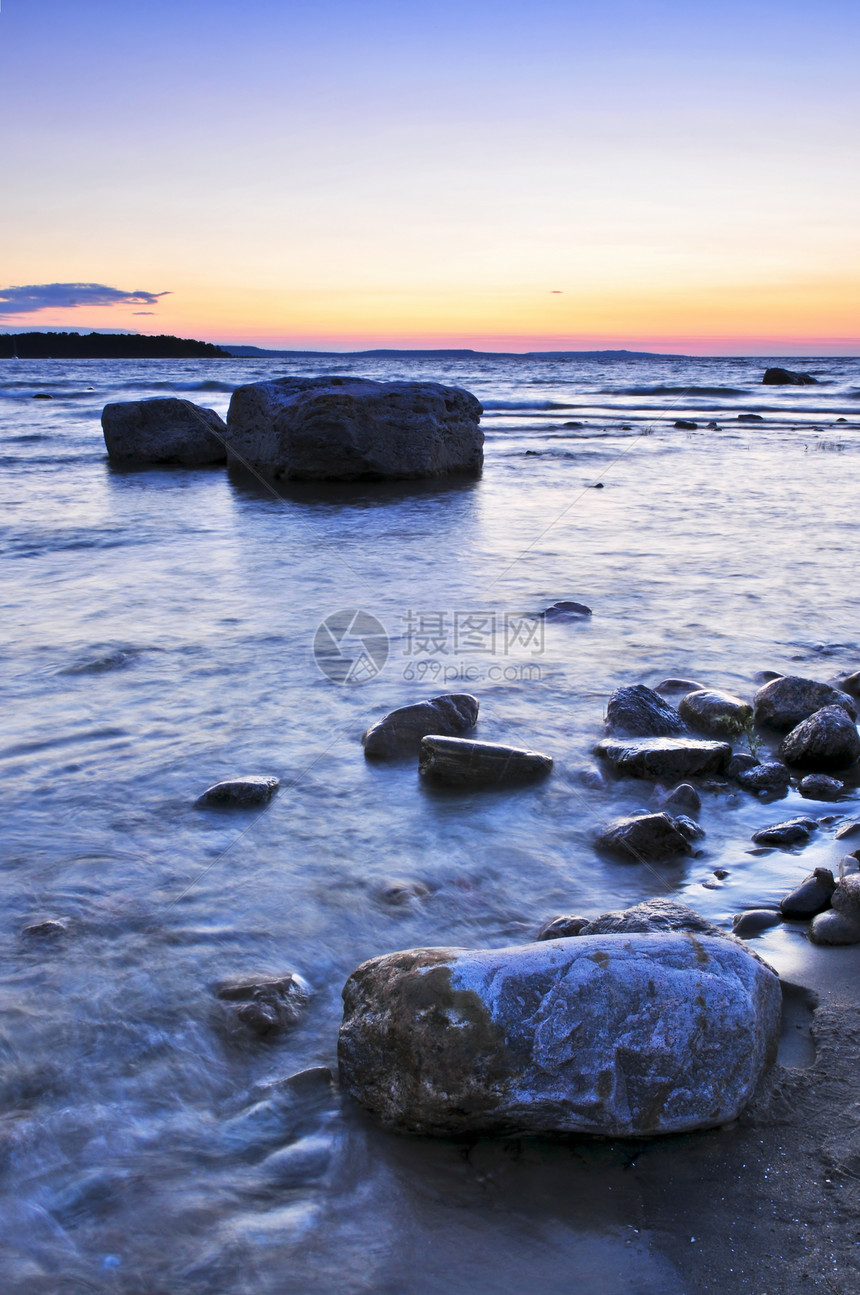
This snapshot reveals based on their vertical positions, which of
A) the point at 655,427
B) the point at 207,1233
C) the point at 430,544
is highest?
the point at 655,427

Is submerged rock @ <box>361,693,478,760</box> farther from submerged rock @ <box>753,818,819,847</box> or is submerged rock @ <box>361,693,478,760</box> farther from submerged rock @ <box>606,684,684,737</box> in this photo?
submerged rock @ <box>753,818,819,847</box>

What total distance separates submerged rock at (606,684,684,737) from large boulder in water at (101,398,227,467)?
9041 millimetres

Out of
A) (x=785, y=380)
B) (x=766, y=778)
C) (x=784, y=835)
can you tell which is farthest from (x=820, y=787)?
(x=785, y=380)

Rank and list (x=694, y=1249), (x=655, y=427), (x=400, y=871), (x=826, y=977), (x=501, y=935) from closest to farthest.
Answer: (x=694, y=1249), (x=826, y=977), (x=501, y=935), (x=400, y=871), (x=655, y=427)

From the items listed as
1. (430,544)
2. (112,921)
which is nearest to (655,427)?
(430,544)

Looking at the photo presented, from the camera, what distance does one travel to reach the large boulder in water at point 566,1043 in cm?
155

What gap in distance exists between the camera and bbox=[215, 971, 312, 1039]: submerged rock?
188 cm

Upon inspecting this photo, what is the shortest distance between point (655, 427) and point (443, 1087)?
1923 cm

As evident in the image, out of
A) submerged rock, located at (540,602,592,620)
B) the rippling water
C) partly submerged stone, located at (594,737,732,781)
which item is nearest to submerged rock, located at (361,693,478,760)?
the rippling water

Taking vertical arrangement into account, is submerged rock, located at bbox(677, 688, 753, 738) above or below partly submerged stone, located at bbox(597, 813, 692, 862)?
above

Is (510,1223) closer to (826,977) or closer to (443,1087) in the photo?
(443,1087)

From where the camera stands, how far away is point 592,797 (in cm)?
292

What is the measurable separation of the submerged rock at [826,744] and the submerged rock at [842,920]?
958 mm

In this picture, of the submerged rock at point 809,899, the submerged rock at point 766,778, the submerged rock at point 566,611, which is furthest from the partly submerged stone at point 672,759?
the submerged rock at point 566,611
